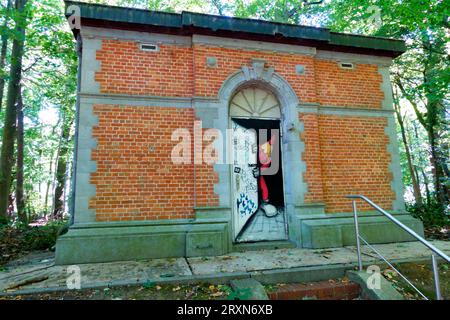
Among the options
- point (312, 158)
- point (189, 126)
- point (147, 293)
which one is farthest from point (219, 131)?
point (147, 293)

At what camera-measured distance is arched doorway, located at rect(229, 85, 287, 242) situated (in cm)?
595

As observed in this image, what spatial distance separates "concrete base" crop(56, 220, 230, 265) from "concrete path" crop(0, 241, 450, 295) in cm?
17

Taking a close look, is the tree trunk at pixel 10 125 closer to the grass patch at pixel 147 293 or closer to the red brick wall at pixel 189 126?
the red brick wall at pixel 189 126

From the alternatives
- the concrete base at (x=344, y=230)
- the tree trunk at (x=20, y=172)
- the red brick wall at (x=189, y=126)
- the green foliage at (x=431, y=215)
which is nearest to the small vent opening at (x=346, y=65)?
the red brick wall at (x=189, y=126)

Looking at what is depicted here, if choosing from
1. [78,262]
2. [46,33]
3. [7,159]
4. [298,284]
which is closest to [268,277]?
[298,284]

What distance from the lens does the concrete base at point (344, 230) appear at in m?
5.62

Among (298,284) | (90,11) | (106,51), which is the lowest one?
(298,284)

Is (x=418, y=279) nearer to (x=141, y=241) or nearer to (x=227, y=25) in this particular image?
(x=141, y=241)

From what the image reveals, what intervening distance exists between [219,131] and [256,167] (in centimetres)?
123

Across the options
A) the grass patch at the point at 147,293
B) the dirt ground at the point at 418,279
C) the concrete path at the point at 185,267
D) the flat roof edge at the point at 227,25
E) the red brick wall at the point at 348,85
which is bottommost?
the dirt ground at the point at 418,279

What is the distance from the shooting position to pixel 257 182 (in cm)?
611

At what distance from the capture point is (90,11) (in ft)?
17.6

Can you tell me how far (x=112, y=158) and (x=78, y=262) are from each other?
6.49 ft
